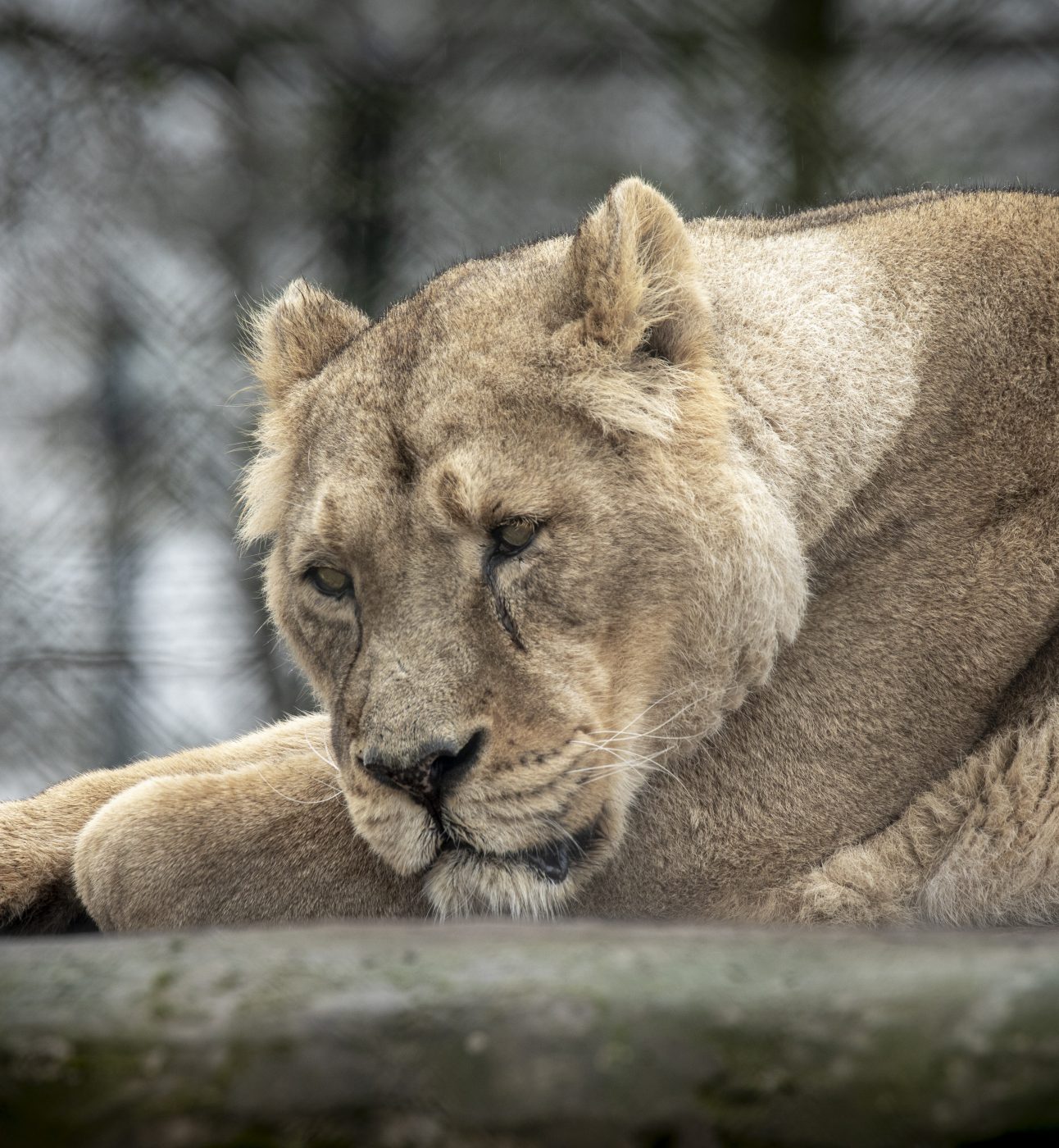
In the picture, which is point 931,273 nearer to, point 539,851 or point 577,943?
point 539,851

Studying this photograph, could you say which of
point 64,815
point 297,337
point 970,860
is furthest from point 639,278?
point 64,815

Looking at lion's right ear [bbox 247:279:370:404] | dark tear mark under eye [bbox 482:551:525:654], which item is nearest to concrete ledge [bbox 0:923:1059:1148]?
dark tear mark under eye [bbox 482:551:525:654]

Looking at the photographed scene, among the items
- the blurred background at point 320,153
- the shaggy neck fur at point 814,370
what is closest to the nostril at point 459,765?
the shaggy neck fur at point 814,370

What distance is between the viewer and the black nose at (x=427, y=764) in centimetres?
212

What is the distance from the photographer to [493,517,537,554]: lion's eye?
7.48 feet

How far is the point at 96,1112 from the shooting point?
1221 mm

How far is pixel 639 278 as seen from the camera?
241 cm

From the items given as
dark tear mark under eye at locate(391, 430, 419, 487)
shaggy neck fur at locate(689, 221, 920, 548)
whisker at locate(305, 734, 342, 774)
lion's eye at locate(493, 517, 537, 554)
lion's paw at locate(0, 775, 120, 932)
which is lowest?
lion's paw at locate(0, 775, 120, 932)

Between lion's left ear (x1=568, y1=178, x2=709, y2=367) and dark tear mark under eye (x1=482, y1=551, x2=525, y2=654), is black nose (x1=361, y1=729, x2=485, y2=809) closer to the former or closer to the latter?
dark tear mark under eye (x1=482, y1=551, x2=525, y2=654)

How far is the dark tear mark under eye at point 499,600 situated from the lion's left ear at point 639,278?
1.38 feet

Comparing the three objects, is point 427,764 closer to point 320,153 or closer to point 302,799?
point 302,799

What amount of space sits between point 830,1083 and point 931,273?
5.69 feet

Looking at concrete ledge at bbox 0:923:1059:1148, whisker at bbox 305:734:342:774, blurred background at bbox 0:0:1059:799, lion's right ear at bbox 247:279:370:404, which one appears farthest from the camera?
blurred background at bbox 0:0:1059:799

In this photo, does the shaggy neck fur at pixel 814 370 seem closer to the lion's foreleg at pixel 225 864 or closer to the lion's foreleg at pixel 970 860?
the lion's foreleg at pixel 970 860
